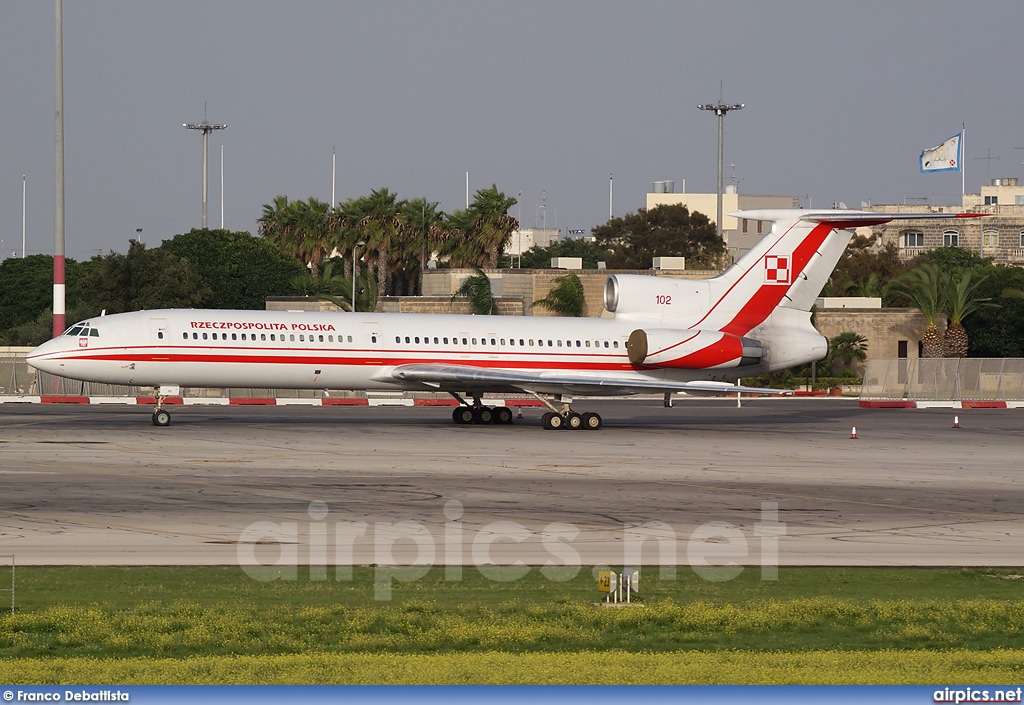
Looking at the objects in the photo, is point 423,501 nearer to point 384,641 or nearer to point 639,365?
point 384,641

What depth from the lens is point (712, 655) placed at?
10.6 metres

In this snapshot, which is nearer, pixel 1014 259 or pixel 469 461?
pixel 469 461

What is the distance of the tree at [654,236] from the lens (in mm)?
128625

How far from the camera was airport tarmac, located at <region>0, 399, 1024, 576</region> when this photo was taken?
16.5 m

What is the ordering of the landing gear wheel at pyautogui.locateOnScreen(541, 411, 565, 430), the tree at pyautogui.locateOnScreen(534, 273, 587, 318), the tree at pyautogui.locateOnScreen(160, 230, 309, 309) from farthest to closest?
the tree at pyautogui.locateOnScreen(160, 230, 309, 309)
the tree at pyautogui.locateOnScreen(534, 273, 587, 318)
the landing gear wheel at pyautogui.locateOnScreen(541, 411, 565, 430)

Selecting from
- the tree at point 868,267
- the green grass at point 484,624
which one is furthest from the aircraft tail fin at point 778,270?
the tree at point 868,267

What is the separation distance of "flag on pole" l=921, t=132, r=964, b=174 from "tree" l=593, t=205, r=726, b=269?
3301 centimetres

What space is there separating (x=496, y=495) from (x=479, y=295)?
48257 millimetres

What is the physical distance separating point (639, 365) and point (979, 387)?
2639 cm

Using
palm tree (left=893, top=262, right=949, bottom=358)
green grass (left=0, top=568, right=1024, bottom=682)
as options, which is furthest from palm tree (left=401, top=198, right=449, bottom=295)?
green grass (left=0, top=568, right=1024, bottom=682)

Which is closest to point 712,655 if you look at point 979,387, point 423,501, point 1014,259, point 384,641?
point 384,641

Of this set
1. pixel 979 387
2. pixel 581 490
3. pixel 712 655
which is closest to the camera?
pixel 712 655

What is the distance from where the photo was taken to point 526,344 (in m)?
38.4

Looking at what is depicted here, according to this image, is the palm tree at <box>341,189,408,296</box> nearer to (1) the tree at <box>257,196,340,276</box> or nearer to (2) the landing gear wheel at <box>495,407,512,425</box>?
(1) the tree at <box>257,196,340,276</box>
